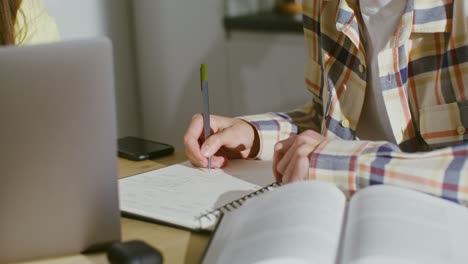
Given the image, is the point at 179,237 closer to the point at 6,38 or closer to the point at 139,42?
the point at 6,38

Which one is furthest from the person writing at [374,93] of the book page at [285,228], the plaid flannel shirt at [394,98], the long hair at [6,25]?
the long hair at [6,25]

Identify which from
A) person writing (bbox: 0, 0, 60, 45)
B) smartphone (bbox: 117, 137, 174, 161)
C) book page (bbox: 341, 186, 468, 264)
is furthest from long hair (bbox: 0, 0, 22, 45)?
book page (bbox: 341, 186, 468, 264)

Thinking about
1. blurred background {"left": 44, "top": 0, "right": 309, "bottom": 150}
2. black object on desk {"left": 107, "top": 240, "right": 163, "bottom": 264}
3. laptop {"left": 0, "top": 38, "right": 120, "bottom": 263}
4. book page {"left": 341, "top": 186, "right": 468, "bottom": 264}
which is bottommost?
blurred background {"left": 44, "top": 0, "right": 309, "bottom": 150}

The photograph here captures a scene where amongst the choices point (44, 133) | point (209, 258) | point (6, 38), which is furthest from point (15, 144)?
point (6, 38)

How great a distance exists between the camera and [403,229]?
72cm

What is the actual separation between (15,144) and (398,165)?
0.44m

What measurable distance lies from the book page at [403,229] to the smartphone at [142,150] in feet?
1.58

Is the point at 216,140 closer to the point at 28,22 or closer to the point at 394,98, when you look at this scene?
the point at 394,98

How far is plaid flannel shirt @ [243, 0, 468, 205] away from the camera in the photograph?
2.96 feet

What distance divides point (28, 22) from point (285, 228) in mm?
1004

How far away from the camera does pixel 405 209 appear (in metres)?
0.77

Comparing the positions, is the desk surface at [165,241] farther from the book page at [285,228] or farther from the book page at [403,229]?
the book page at [403,229]

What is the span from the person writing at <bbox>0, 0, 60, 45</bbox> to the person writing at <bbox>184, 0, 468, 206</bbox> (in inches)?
19.6

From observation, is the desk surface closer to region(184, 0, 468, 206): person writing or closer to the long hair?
region(184, 0, 468, 206): person writing
